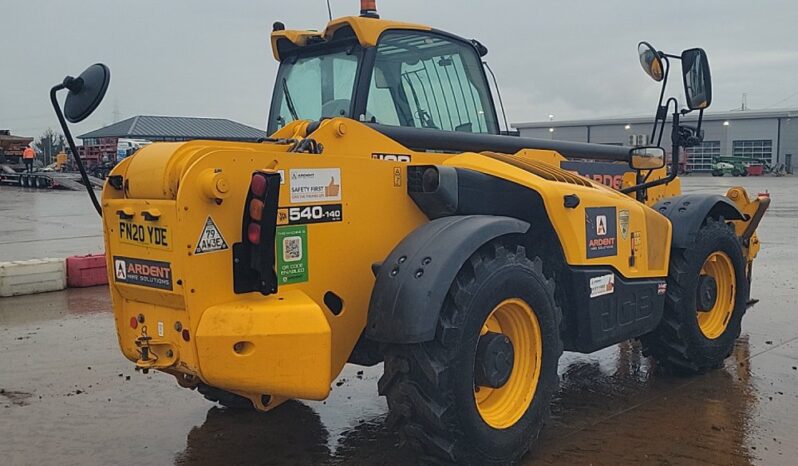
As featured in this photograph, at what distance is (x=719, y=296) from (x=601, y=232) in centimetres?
195

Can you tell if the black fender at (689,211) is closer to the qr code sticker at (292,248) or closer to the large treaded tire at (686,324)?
the large treaded tire at (686,324)

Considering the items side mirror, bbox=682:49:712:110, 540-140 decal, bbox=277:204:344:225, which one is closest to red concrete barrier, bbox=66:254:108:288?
540-140 decal, bbox=277:204:344:225

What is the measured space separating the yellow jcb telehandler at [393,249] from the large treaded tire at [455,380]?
1 cm

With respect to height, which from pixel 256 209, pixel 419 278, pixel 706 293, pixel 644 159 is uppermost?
pixel 644 159

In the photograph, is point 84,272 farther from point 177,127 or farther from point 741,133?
point 741,133

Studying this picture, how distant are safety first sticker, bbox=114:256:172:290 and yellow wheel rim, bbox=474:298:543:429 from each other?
1.60 meters

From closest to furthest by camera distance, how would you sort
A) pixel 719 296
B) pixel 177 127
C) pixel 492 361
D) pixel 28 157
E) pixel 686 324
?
pixel 492 361, pixel 686 324, pixel 719 296, pixel 28 157, pixel 177 127

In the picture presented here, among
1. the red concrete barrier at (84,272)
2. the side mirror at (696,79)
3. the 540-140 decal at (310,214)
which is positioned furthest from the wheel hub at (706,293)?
the red concrete barrier at (84,272)

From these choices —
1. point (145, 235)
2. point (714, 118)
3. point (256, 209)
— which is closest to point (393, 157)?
point (256, 209)

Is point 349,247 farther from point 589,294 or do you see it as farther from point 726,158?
point 726,158

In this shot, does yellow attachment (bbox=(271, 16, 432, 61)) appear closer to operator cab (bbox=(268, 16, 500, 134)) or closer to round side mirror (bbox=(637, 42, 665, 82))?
operator cab (bbox=(268, 16, 500, 134))

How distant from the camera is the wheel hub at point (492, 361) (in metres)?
3.85

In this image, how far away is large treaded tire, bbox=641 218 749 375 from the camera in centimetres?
535

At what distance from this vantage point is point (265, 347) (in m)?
3.31
